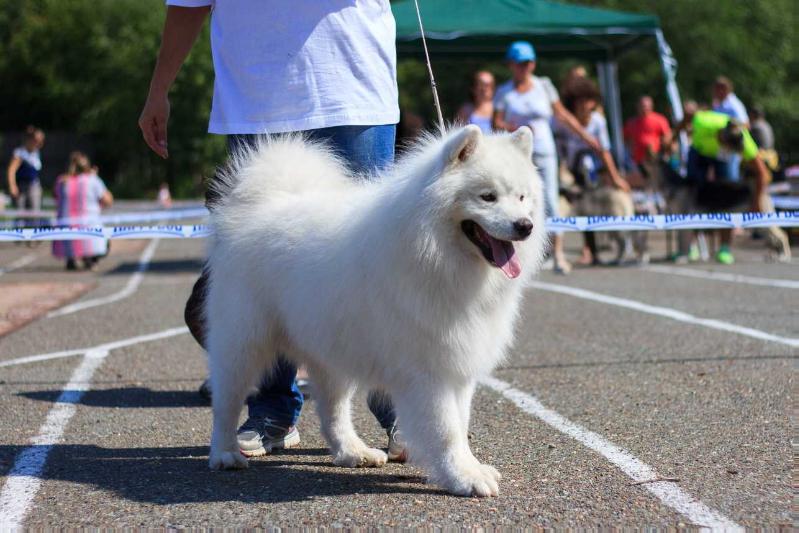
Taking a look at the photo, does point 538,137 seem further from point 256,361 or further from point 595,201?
point 256,361

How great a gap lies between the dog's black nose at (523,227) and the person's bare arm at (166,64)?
1.93 meters

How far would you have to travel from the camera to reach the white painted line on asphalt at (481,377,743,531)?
335cm

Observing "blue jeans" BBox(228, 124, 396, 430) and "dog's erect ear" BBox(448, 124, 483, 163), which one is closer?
"dog's erect ear" BBox(448, 124, 483, 163)

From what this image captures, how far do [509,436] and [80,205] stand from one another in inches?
468

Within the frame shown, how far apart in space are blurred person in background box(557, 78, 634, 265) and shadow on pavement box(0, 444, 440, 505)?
8.88 meters

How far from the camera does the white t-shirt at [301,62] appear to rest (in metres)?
4.29

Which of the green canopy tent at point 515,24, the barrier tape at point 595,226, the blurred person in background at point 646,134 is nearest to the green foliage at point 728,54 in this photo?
the blurred person in background at point 646,134

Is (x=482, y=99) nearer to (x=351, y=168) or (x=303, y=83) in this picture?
(x=351, y=168)

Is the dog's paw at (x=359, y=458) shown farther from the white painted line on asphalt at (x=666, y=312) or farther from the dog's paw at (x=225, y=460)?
the white painted line on asphalt at (x=666, y=312)

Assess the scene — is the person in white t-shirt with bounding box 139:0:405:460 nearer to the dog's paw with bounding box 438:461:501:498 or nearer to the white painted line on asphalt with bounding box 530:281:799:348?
the dog's paw with bounding box 438:461:501:498

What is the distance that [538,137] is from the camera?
429 inches

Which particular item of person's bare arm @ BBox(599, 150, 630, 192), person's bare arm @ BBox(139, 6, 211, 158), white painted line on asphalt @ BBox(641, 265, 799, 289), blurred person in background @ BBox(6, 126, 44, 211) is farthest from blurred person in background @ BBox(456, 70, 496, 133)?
blurred person in background @ BBox(6, 126, 44, 211)

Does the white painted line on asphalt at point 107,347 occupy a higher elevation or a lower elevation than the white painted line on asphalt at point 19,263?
higher

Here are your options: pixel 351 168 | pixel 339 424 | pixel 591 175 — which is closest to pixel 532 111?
pixel 591 175
